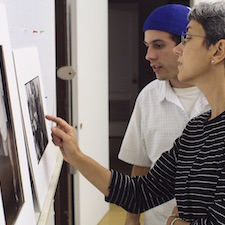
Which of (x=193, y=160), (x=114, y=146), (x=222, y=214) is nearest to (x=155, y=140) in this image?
(x=193, y=160)

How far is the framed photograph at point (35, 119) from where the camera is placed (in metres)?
0.99

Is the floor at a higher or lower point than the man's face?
lower

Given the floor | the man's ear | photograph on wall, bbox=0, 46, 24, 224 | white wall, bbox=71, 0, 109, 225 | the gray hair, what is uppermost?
the gray hair

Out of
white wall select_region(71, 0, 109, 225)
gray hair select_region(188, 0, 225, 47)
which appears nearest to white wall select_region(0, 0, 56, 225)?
gray hair select_region(188, 0, 225, 47)

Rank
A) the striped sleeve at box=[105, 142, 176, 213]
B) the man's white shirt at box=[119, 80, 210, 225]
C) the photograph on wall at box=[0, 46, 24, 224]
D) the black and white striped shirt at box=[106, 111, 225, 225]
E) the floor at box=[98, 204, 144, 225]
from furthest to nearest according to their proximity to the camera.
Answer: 1. the floor at box=[98, 204, 144, 225]
2. the man's white shirt at box=[119, 80, 210, 225]
3. the striped sleeve at box=[105, 142, 176, 213]
4. the black and white striped shirt at box=[106, 111, 225, 225]
5. the photograph on wall at box=[0, 46, 24, 224]

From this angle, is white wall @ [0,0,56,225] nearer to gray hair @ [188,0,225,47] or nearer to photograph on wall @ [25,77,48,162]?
photograph on wall @ [25,77,48,162]

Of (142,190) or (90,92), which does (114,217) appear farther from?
(142,190)

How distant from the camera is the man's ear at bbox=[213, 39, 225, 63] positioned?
4.14ft

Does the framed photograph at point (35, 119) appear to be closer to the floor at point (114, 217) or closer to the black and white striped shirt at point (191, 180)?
the black and white striped shirt at point (191, 180)

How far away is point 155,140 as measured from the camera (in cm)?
180

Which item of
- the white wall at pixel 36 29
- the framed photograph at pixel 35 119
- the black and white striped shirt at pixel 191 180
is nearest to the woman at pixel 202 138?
the black and white striped shirt at pixel 191 180

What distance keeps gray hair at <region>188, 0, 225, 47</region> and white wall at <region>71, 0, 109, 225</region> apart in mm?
1675

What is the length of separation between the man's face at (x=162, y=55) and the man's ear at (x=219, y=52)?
52cm

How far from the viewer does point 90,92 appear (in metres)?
3.29
